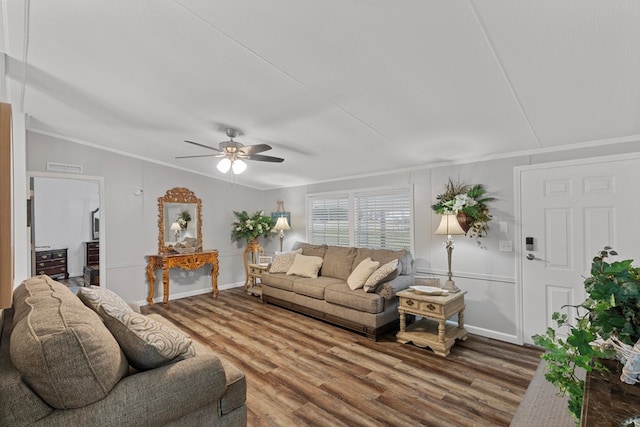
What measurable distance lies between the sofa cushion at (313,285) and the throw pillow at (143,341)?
2.53 m

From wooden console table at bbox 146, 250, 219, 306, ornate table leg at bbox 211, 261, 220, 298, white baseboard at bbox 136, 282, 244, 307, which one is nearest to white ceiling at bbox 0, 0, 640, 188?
wooden console table at bbox 146, 250, 219, 306

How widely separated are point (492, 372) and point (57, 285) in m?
3.53

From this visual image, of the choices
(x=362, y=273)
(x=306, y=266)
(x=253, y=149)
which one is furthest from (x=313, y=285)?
(x=253, y=149)

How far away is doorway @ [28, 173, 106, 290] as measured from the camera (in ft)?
22.5

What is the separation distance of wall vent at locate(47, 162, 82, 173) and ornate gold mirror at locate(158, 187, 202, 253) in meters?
1.20

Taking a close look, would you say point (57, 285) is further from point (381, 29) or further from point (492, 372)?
point (492, 372)

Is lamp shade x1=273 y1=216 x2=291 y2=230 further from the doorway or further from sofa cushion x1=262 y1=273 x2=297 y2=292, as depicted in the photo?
the doorway

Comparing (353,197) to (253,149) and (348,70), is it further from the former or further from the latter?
(348,70)

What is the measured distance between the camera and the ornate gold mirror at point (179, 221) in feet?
17.3

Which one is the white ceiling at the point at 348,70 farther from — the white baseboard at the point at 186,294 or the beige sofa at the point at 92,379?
the white baseboard at the point at 186,294

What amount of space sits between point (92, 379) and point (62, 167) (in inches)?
175

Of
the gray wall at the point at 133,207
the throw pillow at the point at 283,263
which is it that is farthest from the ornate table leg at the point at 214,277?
the throw pillow at the point at 283,263

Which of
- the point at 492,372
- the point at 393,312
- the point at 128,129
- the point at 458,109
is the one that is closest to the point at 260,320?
the point at 393,312

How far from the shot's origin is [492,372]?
2.68 meters
